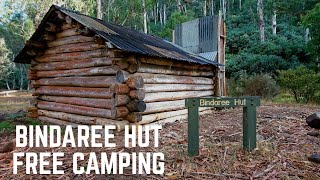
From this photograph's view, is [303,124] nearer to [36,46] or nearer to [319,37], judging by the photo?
[36,46]

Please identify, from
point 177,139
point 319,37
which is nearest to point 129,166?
point 177,139

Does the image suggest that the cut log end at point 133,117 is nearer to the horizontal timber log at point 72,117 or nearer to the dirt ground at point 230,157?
the horizontal timber log at point 72,117

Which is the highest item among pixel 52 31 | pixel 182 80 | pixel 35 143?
pixel 52 31

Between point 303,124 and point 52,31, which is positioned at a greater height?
point 52,31

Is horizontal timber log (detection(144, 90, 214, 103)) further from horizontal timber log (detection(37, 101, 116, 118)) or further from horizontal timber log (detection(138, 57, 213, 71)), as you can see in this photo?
horizontal timber log (detection(37, 101, 116, 118))

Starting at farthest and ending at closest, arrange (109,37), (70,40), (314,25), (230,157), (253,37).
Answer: (253,37), (314,25), (70,40), (109,37), (230,157)

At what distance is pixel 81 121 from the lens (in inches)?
346

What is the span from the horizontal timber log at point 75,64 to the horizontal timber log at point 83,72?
114mm

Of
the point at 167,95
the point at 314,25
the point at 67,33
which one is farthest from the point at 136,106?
the point at 314,25

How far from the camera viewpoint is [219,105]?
4949 millimetres

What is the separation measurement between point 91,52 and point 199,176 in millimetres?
5660

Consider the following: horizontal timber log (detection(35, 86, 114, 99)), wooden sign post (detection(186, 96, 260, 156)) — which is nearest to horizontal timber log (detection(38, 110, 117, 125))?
horizontal timber log (detection(35, 86, 114, 99))

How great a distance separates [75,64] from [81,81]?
0.68m

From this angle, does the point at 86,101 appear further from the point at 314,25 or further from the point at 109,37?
the point at 314,25
